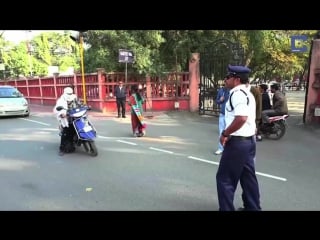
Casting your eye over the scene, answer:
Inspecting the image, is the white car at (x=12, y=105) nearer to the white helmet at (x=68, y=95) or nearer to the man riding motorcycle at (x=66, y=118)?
the man riding motorcycle at (x=66, y=118)

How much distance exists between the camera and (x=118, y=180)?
6.14m

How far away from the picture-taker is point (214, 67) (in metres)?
15.2

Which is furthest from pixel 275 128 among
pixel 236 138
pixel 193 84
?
pixel 193 84

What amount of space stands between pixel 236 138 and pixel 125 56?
39.5ft

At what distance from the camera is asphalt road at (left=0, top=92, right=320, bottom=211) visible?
507 centimetres

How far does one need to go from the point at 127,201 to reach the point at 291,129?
26.0 feet

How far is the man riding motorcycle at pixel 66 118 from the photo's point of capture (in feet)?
26.4

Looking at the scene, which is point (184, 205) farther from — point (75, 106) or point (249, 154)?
point (75, 106)

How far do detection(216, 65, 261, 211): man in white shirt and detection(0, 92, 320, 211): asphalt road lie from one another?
76 centimetres

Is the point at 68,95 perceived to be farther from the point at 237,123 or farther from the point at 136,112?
the point at 237,123

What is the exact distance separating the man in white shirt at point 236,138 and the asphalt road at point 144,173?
30.0 inches

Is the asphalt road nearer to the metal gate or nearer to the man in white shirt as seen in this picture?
the man in white shirt

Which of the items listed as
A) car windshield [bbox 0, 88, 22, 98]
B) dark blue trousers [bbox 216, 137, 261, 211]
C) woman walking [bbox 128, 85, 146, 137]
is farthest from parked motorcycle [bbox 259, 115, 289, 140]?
car windshield [bbox 0, 88, 22, 98]

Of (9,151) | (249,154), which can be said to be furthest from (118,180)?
(9,151)
